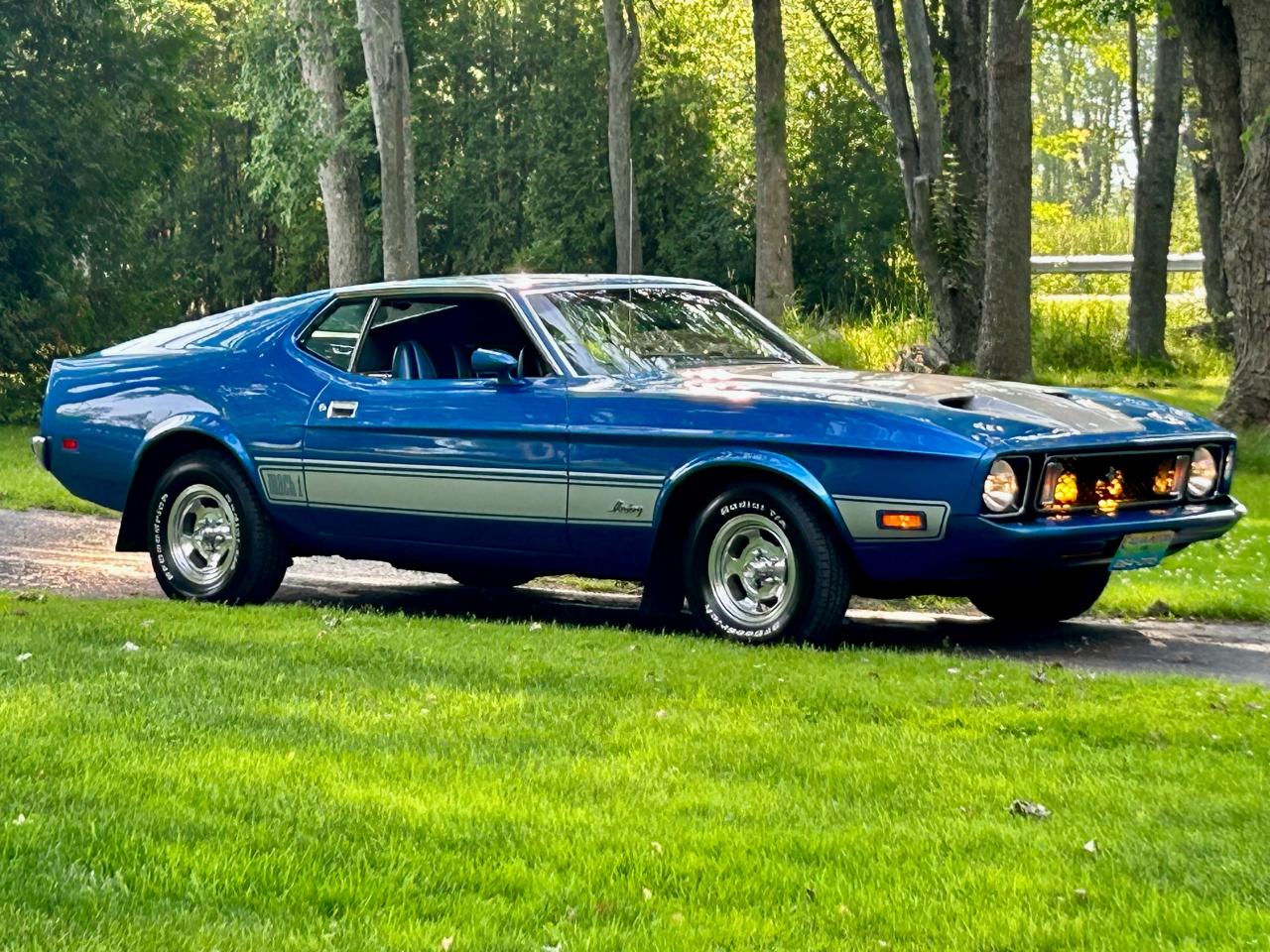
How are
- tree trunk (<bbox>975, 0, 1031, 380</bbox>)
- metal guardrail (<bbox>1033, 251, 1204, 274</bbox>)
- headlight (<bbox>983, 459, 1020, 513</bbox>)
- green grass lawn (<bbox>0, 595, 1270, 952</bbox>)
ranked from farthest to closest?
metal guardrail (<bbox>1033, 251, 1204, 274</bbox>), tree trunk (<bbox>975, 0, 1031, 380</bbox>), headlight (<bbox>983, 459, 1020, 513</bbox>), green grass lawn (<bbox>0, 595, 1270, 952</bbox>)

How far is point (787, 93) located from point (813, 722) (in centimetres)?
3526

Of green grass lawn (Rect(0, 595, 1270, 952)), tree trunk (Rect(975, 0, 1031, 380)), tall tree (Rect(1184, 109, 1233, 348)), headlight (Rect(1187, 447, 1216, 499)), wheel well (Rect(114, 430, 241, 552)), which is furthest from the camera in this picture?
tall tree (Rect(1184, 109, 1233, 348))

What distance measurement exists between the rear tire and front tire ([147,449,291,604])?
3.54 m

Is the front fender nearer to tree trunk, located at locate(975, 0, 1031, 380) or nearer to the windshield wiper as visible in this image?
the windshield wiper

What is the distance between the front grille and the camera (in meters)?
7.79

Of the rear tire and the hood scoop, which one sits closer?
the hood scoop

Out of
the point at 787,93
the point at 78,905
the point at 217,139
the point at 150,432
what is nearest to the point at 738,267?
the point at 787,93

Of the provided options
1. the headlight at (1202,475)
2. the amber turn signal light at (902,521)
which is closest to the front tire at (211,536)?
the amber turn signal light at (902,521)

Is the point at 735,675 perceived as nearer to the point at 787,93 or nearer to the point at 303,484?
the point at 303,484

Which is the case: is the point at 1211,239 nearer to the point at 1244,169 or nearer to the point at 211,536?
the point at 1244,169

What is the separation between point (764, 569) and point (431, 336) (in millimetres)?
2427

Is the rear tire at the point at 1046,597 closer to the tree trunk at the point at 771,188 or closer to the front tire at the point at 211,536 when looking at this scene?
the front tire at the point at 211,536

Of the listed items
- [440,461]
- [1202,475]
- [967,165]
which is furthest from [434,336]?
[967,165]

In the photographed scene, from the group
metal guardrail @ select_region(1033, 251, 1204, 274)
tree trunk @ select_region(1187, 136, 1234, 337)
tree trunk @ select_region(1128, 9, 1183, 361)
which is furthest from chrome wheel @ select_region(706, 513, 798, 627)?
metal guardrail @ select_region(1033, 251, 1204, 274)
